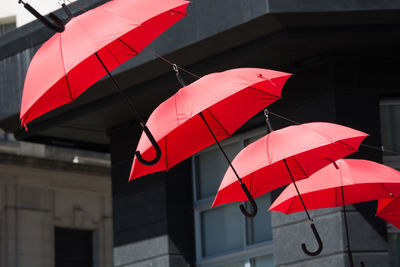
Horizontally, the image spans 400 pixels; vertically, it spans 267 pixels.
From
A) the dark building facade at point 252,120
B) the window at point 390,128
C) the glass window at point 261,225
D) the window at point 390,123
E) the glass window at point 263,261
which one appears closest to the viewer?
the dark building facade at point 252,120

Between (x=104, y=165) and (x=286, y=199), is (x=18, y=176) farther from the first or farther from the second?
(x=286, y=199)

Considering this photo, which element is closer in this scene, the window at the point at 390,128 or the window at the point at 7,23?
the window at the point at 390,128

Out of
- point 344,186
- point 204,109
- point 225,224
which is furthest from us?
point 225,224

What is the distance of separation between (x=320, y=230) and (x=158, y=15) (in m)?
5.85

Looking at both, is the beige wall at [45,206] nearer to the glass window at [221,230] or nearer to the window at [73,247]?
the window at [73,247]

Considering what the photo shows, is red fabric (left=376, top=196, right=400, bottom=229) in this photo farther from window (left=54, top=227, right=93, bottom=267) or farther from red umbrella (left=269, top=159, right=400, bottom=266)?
window (left=54, top=227, right=93, bottom=267)

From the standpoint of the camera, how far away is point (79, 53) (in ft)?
36.0

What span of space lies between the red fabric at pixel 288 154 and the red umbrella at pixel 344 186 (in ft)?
1.08

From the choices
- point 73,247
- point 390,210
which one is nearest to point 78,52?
point 390,210

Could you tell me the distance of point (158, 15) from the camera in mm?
11742

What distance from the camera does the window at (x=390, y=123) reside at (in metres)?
17.0

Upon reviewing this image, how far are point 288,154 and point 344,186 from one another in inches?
70.0

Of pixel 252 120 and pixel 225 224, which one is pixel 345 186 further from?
pixel 225 224

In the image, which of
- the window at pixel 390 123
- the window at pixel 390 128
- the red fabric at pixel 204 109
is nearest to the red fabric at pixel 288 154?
the red fabric at pixel 204 109
